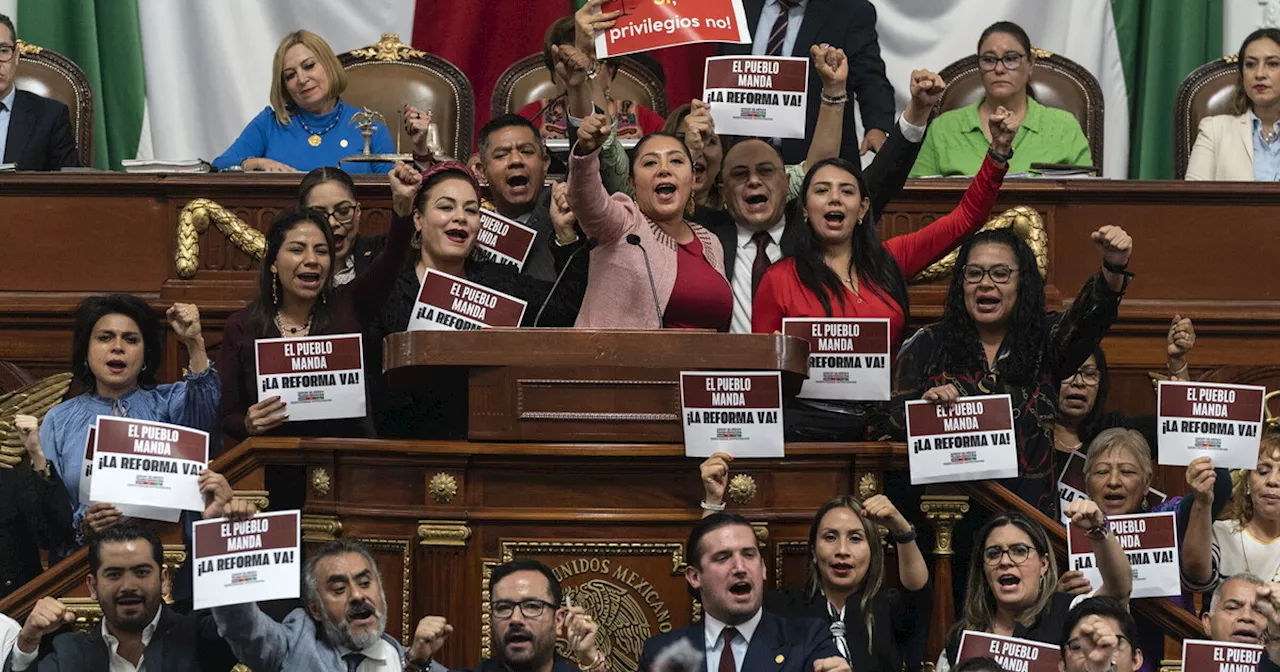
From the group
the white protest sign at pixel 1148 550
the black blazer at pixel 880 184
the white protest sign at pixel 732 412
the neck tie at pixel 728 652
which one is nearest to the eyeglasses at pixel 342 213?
the black blazer at pixel 880 184

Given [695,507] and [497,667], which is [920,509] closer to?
[695,507]

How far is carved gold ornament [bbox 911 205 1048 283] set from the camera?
23.3ft

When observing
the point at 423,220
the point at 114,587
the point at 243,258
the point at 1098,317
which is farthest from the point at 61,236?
the point at 1098,317

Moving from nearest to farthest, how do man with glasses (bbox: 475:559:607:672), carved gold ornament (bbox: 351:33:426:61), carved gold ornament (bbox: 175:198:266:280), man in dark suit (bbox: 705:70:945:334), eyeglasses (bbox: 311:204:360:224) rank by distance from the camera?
man with glasses (bbox: 475:559:607:672)
man in dark suit (bbox: 705:70:945:334)
eyeglasses (bbox: 311:204:360:224)
carved gold ornament (bbox: 175:198:266:280)
carved gold ornament (bbox: 351:33:426:61)

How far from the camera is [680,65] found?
9.00 meters

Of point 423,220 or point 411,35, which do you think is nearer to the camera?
point 423,220

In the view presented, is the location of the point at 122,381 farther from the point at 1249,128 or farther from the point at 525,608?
the point at 1249,128

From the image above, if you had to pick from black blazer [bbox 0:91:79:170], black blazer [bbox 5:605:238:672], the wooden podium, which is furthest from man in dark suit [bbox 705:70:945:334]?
black blazer [bbox 0:91:79:170]

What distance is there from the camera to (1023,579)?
5340 millimetres

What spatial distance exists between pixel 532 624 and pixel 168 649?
2.87 feet

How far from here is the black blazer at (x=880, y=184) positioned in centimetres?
642

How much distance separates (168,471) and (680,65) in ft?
13.3

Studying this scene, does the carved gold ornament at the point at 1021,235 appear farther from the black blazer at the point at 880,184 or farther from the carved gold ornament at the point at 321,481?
the carved gold ornament at the point at 321,481

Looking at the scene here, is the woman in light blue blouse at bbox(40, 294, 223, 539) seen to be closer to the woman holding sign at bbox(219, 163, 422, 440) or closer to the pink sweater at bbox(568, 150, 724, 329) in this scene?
the woman holding sign at bbox(219, 163, 422, 440)
